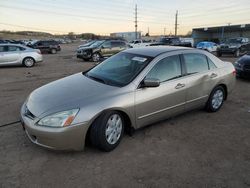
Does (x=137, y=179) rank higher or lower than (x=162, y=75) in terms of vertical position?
lower

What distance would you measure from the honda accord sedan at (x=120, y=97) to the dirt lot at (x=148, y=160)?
0.26 meters

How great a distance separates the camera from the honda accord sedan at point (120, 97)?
10.4 ft

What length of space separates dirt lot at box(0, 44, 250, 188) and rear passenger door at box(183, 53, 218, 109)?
0.53 meters

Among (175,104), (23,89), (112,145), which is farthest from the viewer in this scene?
(23,89)

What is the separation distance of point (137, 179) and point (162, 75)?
1.93 metres

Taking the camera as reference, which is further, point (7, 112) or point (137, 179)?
point (7, 112)

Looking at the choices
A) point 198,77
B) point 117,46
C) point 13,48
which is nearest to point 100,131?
point 198,77

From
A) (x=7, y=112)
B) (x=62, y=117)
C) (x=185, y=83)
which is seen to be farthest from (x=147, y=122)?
(x=7, y=112)

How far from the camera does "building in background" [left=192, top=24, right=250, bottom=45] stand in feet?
157

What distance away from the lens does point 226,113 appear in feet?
17.5

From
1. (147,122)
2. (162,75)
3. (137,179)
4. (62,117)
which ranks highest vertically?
(162,75)

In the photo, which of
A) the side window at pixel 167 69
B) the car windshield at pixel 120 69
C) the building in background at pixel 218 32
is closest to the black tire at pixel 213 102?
the side window at pixel 167 69

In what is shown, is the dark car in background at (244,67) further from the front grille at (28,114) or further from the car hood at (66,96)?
the front grille at (28,114)

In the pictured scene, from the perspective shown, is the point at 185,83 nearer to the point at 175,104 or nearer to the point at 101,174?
the point at 175,104
